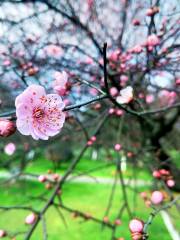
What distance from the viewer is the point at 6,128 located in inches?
51.4

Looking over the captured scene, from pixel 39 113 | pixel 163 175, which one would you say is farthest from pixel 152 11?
pixel 39 113

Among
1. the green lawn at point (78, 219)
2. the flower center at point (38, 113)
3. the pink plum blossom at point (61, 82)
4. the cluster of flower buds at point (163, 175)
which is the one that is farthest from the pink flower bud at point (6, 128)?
the green lawn at point (78, 219)

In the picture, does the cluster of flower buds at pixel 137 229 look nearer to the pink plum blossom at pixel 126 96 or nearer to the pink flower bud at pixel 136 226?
the pink flower bud at pixel 136 226

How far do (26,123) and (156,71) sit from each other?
2.93m

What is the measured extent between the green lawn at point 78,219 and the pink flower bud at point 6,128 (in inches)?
119

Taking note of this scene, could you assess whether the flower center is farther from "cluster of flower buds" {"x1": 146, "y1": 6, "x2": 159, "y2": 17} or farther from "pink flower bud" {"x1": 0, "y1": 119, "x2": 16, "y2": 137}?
"cluster of flower buds" {"x1": 146, "y1": 6, "x2": 159, "y2": 17}

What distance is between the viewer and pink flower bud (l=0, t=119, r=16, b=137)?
130 cm

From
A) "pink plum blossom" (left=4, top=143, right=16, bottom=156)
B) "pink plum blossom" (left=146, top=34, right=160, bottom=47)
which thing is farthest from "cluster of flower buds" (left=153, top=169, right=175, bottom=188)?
"pink plum blossom" (left=4, top=143, right=16, bottom=156)

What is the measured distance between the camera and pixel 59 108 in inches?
58.2

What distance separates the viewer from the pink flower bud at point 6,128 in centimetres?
130

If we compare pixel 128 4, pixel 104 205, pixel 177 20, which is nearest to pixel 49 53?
pixel 128 4

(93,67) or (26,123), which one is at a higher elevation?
(93,67)

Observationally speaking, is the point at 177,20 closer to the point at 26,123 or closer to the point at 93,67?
the point at 93,67

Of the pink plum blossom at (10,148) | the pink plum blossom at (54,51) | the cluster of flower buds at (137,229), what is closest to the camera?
the cluster of flower buds at (137,229)
